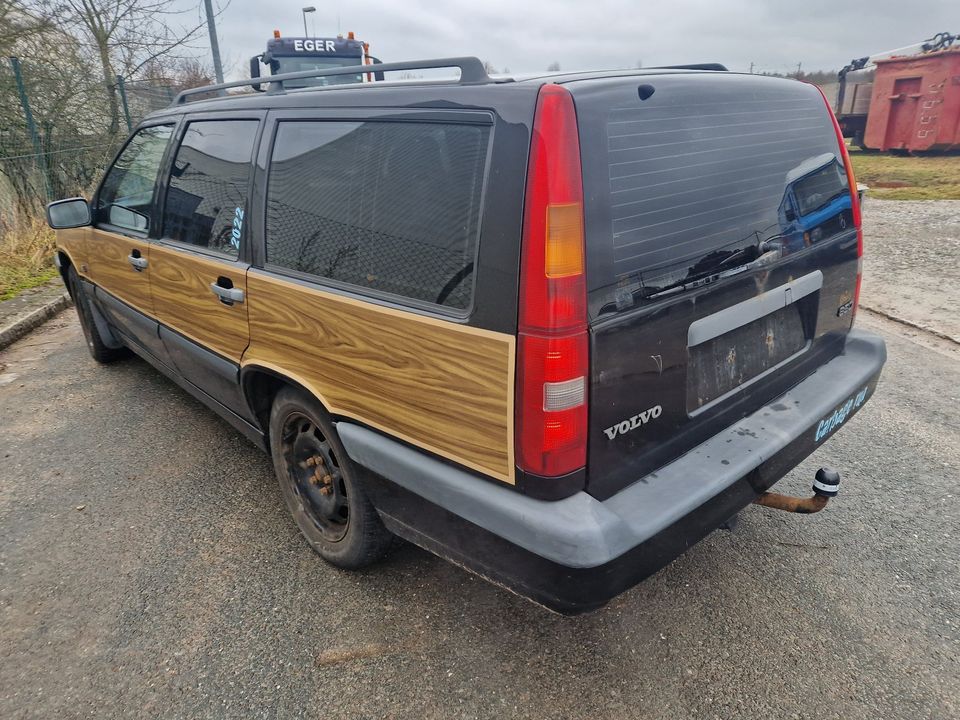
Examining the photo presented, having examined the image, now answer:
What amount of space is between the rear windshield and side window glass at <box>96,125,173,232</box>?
2.60 metres

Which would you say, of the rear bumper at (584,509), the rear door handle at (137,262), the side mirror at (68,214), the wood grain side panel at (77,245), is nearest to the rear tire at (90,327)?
the wood grain side panel at (77,245)

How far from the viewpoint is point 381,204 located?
2.03 metres

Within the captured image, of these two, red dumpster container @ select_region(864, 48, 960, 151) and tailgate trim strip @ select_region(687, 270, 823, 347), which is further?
red dumpster container @ select_region(864, 48, 960, 151)

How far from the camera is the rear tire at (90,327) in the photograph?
4.72 meters

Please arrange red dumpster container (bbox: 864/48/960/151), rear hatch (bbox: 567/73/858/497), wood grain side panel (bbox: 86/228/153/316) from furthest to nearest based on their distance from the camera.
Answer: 1. red dumpster container (bbox: 864/48/960/151)
2. wood grain side panel (bbox: 86/228/153/316)
3. rear hatch (bbox: 567/73/858/497)

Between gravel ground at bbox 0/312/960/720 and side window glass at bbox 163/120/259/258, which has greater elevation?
side window glass at bbox 163/120/259/258

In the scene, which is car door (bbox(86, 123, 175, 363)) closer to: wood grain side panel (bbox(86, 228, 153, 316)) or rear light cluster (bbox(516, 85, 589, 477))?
wood grain side panel (bbox(86, 228, 153, 316))

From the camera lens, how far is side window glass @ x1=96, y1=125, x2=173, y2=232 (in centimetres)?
344

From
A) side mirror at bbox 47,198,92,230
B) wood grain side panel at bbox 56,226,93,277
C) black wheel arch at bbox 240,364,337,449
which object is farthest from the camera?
wood grain side panel at bbox 56,226,93,277

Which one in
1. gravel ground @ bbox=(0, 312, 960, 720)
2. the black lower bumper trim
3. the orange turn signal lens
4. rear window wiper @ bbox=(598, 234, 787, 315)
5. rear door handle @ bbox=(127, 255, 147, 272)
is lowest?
gravel ground @ bbox=(0, 312, 960, 720)

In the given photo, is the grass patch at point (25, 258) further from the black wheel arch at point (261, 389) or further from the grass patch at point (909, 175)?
the grass patch at point (909, 175)

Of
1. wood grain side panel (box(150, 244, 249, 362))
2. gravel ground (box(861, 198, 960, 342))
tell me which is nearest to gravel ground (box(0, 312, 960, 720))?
wood grain side panel (box(150, 244, 249, 362))

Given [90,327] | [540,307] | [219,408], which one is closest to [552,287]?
[540,307]

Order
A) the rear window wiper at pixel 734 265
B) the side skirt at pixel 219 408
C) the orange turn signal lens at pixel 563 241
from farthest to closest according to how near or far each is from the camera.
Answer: the side skirt at pixel 219 408, the rear window wiper at pixel 734 265, the orange turn signal lens at pixel 563 241
